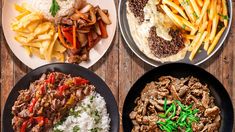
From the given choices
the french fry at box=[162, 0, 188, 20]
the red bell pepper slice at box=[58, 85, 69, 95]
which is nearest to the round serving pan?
the french fry at box=[162, 0, 188, 20]

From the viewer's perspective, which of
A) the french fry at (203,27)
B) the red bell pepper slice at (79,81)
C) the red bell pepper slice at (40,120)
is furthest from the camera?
the french fry at (203,27)

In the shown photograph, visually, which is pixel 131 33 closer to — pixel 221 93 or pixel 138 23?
pixel 138 23

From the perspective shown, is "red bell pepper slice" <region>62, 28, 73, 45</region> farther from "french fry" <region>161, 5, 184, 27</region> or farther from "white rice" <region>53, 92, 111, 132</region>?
"french fry" <region>161, 5, 184, 27</region>

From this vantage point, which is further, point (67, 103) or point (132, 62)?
point (132, 62)

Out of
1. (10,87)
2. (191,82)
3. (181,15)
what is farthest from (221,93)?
(10,87)

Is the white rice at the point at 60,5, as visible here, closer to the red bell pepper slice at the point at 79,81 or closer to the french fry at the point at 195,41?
the red bell pepper slice at the point at 79,81

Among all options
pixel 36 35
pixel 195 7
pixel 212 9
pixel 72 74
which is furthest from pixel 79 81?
pixel 212 9

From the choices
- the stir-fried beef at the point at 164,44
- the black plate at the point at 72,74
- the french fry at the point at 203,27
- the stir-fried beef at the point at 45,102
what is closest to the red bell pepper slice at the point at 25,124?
the stir-fried beef at the point at 45,102
